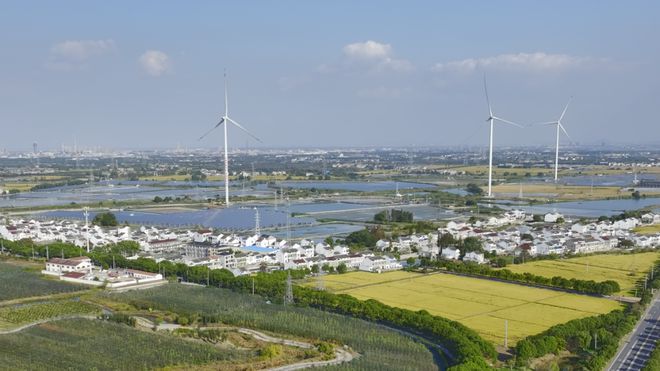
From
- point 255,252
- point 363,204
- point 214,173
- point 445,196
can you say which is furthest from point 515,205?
point 214,173

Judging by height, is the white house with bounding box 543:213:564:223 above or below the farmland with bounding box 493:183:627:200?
below

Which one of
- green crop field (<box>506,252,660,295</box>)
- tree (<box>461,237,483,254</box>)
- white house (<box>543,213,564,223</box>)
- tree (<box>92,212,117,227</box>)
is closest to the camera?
green crop field (<box>506,252,660,295</box>)

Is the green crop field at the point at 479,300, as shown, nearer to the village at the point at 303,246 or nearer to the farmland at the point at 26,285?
the village at the point at 303,246

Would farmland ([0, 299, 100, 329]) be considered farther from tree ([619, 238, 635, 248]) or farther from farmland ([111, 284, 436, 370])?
tree ([619, 238, 635, 248])

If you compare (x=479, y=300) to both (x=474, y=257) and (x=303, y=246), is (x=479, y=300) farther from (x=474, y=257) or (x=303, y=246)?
(x=303, y=246)

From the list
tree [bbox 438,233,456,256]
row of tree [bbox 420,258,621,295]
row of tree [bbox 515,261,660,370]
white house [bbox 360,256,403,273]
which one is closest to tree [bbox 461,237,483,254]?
tree [bbox 438,233,456,256]
